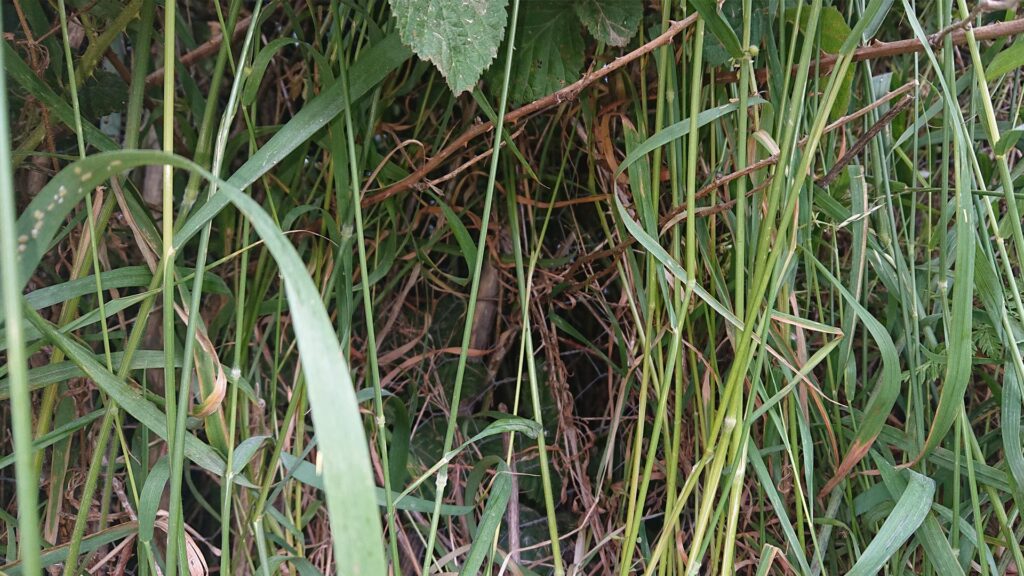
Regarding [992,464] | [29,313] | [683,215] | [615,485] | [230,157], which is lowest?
[992,464]

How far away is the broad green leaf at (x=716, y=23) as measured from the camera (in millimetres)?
443

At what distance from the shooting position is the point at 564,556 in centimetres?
68

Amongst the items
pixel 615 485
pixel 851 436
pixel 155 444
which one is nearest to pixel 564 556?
pixel 615 485

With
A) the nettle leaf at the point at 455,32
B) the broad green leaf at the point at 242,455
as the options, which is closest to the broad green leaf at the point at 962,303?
the nettle leaf at the point at 455,32

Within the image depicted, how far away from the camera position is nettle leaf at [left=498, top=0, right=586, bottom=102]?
545 mm

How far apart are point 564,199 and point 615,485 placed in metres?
0.30

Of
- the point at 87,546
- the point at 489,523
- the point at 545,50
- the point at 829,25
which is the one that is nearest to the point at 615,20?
the point at 545,50

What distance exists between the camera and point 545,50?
55cm

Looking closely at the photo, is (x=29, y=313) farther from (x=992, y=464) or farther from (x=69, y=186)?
(x=992, y=464)

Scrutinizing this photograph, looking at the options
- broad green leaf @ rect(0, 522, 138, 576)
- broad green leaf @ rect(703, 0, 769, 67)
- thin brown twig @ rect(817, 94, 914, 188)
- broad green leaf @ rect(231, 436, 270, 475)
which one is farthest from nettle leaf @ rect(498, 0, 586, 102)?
broad green leaf @ rect(0, 522, 138, 576)

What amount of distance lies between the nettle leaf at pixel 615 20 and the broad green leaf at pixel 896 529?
0.39 m

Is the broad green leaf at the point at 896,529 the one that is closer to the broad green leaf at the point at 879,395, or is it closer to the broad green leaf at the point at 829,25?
the broad green leaf at the point at 879,395

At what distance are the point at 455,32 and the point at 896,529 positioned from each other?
1.45 ft

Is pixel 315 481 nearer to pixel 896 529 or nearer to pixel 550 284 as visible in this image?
pixel 550 284
